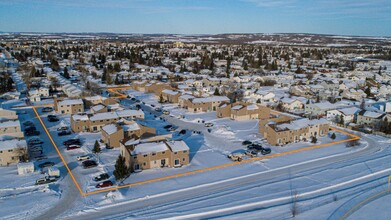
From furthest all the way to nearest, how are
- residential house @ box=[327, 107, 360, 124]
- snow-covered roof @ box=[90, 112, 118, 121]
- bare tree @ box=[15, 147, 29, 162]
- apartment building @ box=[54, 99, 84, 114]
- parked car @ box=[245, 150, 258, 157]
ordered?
1. apartment building @ box=[54, 99, 84, 114]
2. residential house @ box=[327, 107, 360, 124]
3. snow-covered roof @ box=[90, 112, 118, 121]
4. parked car @ box=[245, 150, 258, 157]
5. bare tree @ box=[15, 147, 29, 162]

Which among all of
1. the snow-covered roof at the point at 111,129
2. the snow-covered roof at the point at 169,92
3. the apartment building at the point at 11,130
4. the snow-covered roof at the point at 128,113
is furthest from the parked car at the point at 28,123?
the snow-covered roof at the point at 169,92

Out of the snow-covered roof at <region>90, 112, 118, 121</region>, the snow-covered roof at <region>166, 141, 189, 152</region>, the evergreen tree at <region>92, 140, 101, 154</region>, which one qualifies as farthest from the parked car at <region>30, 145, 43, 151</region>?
the snow-covered roof at <region>166, 141, 189, 152</region>

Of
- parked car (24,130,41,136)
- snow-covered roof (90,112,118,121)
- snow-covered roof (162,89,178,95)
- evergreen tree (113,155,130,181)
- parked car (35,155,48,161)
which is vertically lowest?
parked car (35,155,48,161)

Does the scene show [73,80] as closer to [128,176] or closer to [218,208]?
[128,176]

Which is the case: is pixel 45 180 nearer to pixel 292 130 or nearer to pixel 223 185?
pixel 223 185

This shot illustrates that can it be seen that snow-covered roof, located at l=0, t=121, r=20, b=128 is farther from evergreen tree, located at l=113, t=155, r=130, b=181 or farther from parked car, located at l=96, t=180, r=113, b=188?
evergreen tree, located at l=113, t=155, r=130, b=181

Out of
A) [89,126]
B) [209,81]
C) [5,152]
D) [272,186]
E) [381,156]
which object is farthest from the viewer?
[209,81]

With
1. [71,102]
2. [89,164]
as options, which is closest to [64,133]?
[89,164]

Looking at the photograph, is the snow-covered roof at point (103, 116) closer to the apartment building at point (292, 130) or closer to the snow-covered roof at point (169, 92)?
the snow-covered roof at point (169, 92)

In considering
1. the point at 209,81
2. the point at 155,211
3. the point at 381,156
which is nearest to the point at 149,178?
the point at 155,211
